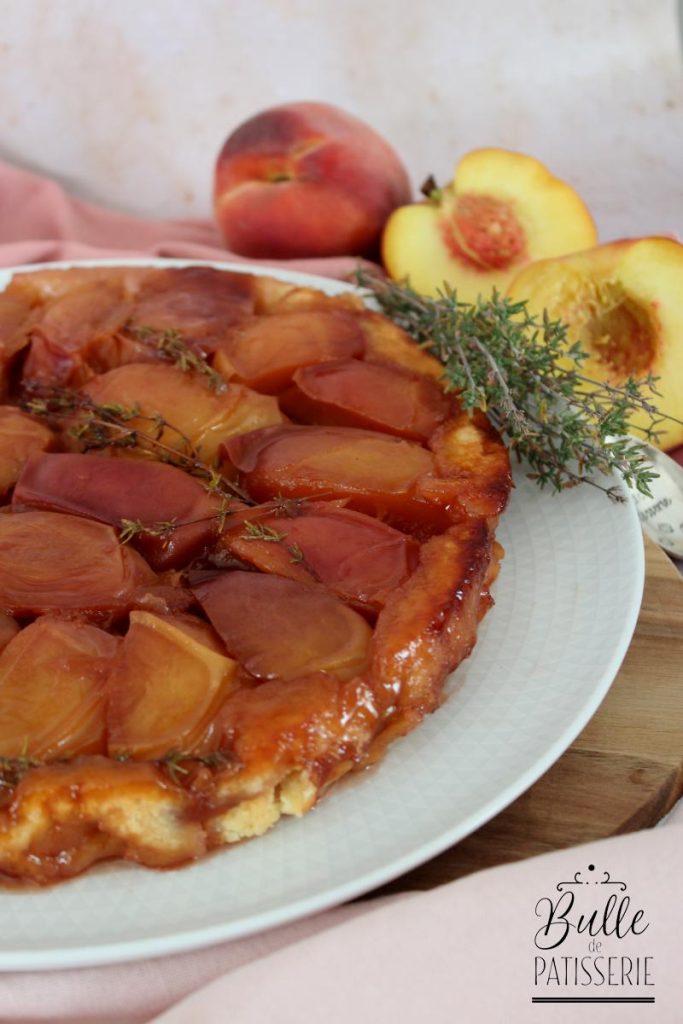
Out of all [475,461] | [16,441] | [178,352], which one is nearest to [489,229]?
[178,352]

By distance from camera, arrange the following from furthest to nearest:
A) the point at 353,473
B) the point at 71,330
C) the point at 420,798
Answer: the point at 71,330
the point at 353,473
the point at 420,798

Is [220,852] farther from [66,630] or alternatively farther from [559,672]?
[559,672]

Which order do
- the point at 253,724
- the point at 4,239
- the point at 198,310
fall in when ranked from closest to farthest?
the point at 253,724, the point at 198,310, the point at 4,239

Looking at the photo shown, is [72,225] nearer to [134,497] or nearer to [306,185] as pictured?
[306,185]

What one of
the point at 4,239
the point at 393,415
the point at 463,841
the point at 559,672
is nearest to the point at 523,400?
the point at 393,415

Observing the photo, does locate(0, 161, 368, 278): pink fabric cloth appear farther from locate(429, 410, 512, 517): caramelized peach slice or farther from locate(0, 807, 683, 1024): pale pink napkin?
locate(0, 807, 683, 1024): pale pink napkin

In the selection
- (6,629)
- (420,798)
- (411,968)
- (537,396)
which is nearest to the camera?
(411,968)
